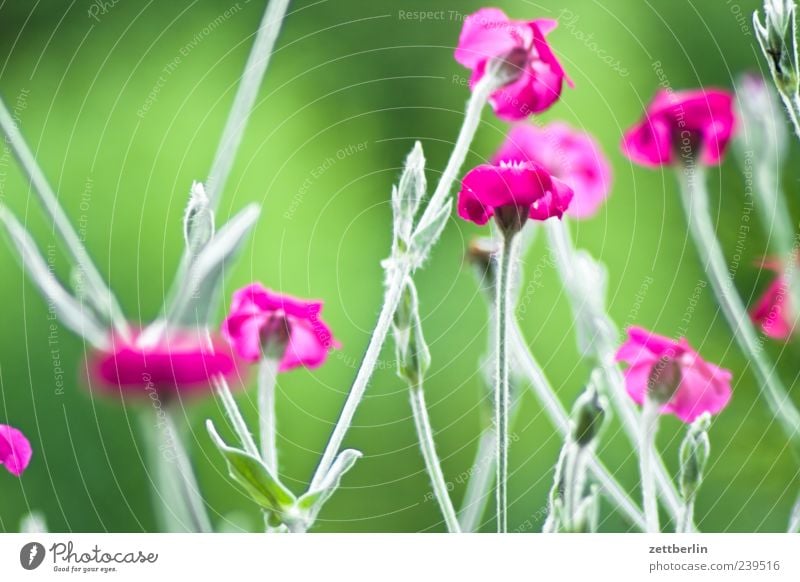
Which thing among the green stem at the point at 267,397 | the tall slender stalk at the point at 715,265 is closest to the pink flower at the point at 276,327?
the green stem at the point at 267,397

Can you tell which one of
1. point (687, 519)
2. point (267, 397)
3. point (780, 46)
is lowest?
point (687, 519)

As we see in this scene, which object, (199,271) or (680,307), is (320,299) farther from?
(680,307)

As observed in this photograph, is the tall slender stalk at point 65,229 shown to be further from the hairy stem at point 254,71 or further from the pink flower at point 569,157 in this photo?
the pink flower at point 569,157

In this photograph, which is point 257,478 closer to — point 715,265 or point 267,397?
point 267,397

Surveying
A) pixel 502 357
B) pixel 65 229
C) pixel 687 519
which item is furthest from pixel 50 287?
pixel 687 519

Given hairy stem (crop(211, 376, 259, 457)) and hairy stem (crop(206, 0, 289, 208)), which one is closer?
hairy stem (crop(211, 376, 259, 457))

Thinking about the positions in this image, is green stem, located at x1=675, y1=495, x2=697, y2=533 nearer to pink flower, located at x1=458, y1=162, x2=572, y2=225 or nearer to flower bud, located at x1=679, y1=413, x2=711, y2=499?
flower bud, located at x1=679, y1=413, x2=711, y2=499

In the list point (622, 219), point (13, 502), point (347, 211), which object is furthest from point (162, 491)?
point (622, 219)

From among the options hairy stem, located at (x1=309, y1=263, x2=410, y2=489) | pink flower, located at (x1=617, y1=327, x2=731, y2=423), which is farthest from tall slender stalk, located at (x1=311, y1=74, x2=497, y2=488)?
pink flower, located at (x1=617, y1=327, x2=731, y2=423)
